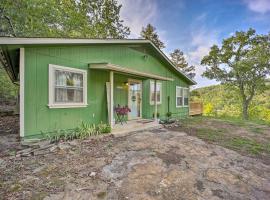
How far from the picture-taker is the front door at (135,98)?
9.99 m

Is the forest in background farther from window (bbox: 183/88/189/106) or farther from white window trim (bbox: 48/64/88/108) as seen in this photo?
white window trim (bbox: 48/64/88/108)

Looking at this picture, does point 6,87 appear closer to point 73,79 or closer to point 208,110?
point 73,79

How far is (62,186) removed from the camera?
11.2ft

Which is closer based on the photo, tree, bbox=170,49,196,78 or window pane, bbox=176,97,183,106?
window pane, bbox=176,97,183,106

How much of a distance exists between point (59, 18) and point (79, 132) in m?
11.7

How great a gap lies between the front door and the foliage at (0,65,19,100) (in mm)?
11369

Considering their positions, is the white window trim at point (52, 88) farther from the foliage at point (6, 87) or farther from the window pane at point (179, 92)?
the foliage at point (6, 87)

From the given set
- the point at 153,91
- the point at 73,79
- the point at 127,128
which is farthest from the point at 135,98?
the point at 73,79

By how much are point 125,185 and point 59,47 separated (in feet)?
16.2

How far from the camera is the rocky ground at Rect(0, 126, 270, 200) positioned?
332 cm

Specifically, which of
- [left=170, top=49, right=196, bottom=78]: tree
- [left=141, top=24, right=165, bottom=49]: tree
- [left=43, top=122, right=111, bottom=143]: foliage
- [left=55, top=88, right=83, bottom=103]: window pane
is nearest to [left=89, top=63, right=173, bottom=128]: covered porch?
[left=43, top=122, right=111, bottom=143]: foliage

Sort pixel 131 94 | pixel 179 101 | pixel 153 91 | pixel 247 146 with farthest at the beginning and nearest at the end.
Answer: pixel 179 101 → pixel 153 91 → pixel 131 94 → pixel 247 146

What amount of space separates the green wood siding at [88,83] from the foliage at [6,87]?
37.2 feet

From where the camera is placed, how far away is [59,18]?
14680 millimetres
